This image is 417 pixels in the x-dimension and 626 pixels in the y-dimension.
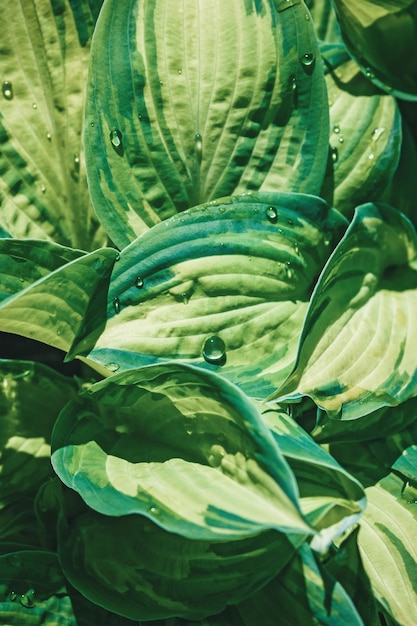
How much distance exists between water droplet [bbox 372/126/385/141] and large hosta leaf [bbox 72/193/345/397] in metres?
0.13

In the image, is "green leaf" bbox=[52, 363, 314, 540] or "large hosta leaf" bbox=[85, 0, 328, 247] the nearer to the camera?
"green leaf" bbox=[52, 363, 314, 540]

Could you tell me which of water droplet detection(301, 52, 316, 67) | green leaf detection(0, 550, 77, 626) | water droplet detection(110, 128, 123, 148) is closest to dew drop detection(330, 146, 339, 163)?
water droplet detection(301, 52, 316, 67)

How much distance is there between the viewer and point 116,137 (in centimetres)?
70

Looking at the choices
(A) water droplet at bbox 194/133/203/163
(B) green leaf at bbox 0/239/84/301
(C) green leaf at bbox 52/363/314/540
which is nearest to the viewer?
(C) green leaf at bbox 52/363/314/540

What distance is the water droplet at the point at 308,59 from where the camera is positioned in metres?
0.70

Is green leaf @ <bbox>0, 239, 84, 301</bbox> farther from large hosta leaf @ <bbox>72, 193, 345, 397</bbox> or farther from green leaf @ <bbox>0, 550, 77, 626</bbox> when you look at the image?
green leaf @ <bbox>0, 550, 77, 626</bbox>

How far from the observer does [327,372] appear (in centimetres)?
65

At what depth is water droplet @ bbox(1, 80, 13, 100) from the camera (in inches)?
28.9

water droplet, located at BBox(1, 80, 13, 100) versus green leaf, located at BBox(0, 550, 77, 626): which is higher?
water droplet, located at BBox(1, 80, 13, 100)

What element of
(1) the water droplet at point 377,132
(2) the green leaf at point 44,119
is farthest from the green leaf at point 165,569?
(1) the water droplet at point 377,132

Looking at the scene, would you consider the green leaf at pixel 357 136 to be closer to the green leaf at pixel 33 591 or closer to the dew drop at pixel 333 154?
the dew drop at pixel 333 154

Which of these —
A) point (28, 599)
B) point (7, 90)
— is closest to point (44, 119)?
point (7, 90)

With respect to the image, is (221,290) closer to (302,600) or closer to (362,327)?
(362,327)

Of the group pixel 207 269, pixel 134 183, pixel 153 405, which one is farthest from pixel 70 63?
pixel 153 405
